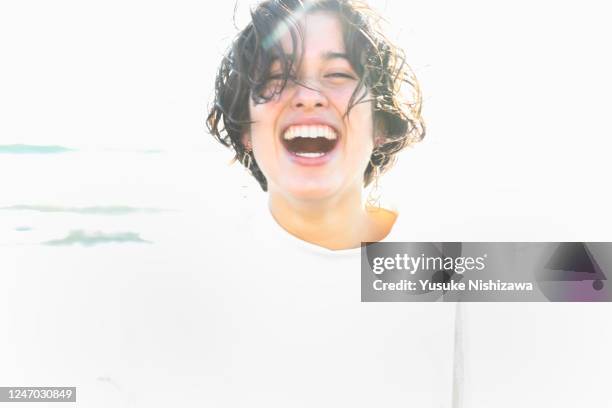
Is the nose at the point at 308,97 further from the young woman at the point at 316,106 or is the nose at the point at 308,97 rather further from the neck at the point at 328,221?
the neck at the point at 328,221

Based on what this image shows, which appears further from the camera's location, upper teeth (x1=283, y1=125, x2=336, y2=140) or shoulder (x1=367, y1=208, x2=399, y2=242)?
shoulder (x1=367, y1=208, x2=399, y2=242)

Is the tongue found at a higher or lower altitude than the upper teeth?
lower

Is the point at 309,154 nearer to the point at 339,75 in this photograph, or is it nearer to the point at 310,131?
the point at 310,131

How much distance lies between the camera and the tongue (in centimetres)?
159

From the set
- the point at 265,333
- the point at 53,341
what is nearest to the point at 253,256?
the point at 265,333

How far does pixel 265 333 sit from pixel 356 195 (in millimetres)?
401

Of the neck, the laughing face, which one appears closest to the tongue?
the laughing face

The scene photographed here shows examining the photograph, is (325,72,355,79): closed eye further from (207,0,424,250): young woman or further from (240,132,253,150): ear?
(240,132,253,150): ear

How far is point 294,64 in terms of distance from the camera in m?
1.53

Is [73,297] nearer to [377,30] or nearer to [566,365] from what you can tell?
[377,30]

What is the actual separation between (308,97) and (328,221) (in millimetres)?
326

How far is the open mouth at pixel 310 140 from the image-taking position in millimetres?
1562

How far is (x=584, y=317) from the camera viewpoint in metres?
1.62

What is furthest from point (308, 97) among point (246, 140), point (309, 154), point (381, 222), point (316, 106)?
point (381, 222)
